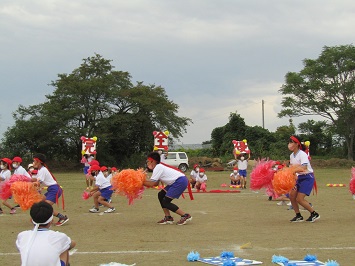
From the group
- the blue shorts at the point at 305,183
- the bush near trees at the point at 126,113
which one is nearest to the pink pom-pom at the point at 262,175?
the blue shorts at the point at 305,183

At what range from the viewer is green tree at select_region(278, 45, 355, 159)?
53312 millimetres

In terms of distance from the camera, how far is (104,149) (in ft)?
168

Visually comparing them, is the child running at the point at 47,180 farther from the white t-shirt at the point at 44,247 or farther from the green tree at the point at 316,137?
the green tree at the point at 316,137

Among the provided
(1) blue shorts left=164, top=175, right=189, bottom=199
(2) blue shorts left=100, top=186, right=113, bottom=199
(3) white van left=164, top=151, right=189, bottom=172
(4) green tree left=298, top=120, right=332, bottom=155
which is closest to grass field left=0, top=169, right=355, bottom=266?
(2) blue shorts left=100, top=186, right=113, bottom=199

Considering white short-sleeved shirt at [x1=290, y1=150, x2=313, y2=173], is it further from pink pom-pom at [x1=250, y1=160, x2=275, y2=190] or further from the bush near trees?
the bush near trees

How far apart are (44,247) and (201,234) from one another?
5.65 meters

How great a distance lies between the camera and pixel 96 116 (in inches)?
2031

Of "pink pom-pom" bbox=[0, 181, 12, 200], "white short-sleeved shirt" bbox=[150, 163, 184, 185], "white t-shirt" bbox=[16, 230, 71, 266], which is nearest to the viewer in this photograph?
"white t-shirt" bbox=[16, 230, 71, 266]

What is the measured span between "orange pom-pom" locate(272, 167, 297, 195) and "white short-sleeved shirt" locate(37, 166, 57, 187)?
4819mm

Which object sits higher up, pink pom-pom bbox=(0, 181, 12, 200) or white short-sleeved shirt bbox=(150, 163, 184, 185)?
white short-sleeved shirt bbox=(150, 163, 184, 185)

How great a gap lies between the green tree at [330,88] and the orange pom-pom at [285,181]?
1694 inches

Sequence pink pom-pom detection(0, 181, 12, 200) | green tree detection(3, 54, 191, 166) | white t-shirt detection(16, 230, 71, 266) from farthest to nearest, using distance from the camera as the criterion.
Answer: green tree detection(3, 54, 191, 166) → pink pom-pom detection(0, 181, 12, 200) → white t-shirt detection(16, 230, 71, 266)

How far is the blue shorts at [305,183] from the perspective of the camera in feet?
39.4

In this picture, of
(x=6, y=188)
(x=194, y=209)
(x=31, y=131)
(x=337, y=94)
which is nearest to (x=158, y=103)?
(x=31, y=131)
